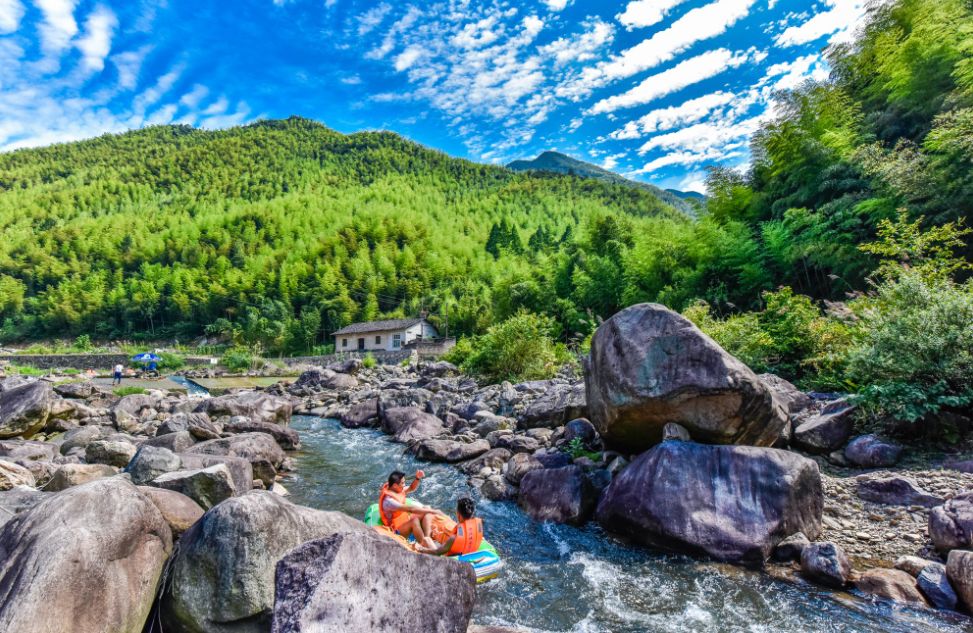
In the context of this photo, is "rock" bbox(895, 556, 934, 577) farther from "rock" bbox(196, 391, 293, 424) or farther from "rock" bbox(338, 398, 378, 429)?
"rock" bbox(196, 391, 293, 424)

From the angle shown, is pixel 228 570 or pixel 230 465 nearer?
pixel 228 570

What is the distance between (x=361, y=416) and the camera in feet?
49.9

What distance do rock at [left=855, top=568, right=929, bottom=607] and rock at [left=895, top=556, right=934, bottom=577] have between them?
0.30ft

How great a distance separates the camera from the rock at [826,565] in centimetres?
453

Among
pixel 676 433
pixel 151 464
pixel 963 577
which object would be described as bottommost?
pixel 963 577

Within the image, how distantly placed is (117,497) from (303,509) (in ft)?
4.75

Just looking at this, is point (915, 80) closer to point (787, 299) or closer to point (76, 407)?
point (787, 299)

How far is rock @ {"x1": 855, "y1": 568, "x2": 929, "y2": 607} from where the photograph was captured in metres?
4.20

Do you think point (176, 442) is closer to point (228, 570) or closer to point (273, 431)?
point (273, 431)

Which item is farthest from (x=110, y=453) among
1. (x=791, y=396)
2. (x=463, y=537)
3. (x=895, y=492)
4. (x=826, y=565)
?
(x=791, y=396)

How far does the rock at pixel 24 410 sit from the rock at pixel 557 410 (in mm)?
12375

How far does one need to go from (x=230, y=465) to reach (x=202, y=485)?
59.3 inches

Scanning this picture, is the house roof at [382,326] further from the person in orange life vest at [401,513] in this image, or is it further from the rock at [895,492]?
the rock at [895,492]

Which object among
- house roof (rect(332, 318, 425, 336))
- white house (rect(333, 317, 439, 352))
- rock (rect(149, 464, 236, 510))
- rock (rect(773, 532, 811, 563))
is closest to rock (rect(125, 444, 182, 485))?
rock (rect(149, 464, 236, 510))
